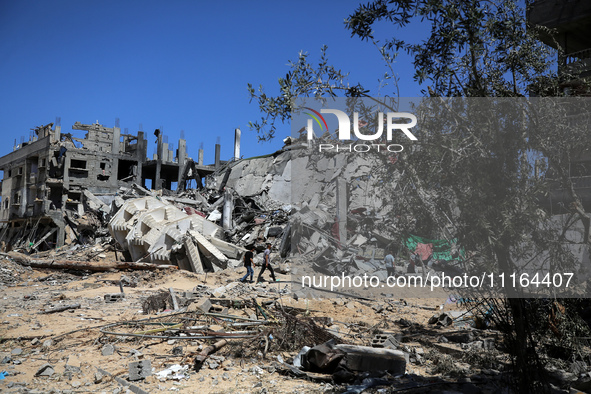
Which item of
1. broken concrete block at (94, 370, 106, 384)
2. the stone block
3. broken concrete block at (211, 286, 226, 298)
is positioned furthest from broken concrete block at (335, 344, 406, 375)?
broken concrete block at (211, 286, 226, 298)

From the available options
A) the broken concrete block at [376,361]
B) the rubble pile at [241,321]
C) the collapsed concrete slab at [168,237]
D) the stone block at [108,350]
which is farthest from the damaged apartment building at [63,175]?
the broken concrete block at [376,361]

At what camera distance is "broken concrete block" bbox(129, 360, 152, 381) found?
5.82 metres

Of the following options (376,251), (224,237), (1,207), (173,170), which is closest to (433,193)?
(376,251)

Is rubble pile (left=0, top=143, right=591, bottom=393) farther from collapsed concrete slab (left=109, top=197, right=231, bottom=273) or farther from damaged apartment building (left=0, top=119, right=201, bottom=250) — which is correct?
damaged apartment building (left=0, top=119, right=201, bottom=250)

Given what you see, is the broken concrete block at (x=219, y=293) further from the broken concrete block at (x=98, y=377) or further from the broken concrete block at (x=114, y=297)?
the broken concrete block at (x=98, y=377)

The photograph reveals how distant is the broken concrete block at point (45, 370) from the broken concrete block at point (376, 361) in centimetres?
380

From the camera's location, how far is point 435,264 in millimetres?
14570

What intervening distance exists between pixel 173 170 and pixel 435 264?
35.4 metres

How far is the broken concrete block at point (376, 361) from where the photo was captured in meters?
6.30

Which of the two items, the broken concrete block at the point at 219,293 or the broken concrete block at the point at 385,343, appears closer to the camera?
the broken concrete block at the point at 385,343

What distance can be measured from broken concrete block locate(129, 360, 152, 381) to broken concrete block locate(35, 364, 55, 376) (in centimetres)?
100

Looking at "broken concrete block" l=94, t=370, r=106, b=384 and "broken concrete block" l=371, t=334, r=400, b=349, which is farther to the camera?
"broken concrete block" l=371, t=334, r=400, b=349

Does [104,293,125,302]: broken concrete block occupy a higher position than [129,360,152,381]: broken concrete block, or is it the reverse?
[104,293,125,302]: broken concrete block

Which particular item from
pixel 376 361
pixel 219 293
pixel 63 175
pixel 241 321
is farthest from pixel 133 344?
pixel 63 175
